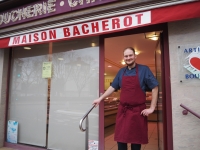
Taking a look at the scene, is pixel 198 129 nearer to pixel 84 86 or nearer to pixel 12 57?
pixel 84 86

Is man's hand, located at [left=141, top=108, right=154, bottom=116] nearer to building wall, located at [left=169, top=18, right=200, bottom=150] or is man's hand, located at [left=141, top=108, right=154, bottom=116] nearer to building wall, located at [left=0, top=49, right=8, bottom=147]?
building wall, located at [left=169, top=18, right=200, bottom=150]

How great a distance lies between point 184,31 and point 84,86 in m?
1.88

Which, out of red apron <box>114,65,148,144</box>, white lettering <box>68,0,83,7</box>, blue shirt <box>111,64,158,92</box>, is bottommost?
red apron <box>114,65,148,144</box>

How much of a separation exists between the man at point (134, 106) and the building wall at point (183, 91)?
359 mm

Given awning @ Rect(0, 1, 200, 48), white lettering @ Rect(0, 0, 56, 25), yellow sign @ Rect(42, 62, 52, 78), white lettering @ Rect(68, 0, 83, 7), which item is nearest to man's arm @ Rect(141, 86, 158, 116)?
awning @ Rect(0, 1, 200, 48)

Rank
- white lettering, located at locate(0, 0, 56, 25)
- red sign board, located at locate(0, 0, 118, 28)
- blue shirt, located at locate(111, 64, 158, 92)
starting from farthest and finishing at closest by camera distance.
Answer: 1. white lettering, located at locate(0, 0, 56, 25)
2. red sign board, located at locate(0, 0, 118, 28)
3. blue shirt, located at locate(111, 64, 158, 92)

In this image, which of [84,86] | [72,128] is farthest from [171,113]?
[72,128]

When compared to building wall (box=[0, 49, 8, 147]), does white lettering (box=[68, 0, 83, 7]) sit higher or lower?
higher

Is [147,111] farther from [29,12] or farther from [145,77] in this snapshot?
[29,12]

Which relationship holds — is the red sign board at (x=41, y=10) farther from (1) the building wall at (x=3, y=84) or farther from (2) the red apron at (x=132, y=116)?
(2) the red apron at (x=132, y=116)

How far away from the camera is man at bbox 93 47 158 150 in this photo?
222 centimetres

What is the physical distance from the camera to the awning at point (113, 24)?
223 centimetres

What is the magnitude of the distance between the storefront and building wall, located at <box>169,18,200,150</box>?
0.01m

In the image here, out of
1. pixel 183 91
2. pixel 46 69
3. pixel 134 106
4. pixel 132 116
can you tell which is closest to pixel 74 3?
pixel 46 69
